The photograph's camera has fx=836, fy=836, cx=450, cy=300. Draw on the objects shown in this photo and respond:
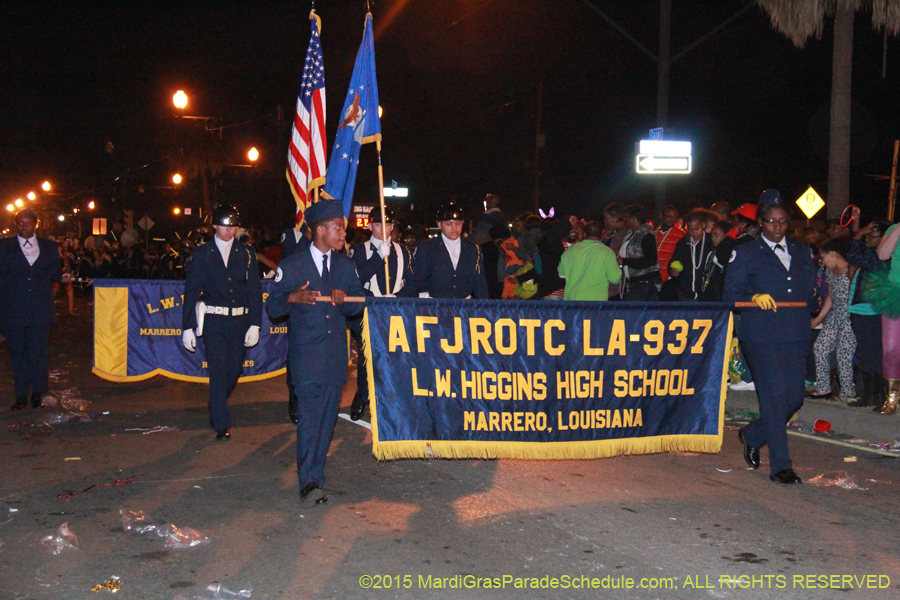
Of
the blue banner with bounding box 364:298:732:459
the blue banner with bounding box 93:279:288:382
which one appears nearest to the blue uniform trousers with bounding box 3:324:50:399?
the blue banner with bounding box 93:279:288:382

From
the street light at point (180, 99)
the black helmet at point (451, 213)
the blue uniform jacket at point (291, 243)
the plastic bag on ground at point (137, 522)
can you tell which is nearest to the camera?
the plastic bag on ground at point (137, 522)

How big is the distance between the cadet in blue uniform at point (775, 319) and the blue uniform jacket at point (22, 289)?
287 inches

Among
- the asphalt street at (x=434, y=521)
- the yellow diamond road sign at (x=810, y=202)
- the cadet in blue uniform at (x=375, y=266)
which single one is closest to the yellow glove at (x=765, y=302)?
the asphalt street at (x=434, y=521)

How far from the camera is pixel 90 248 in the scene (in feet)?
115

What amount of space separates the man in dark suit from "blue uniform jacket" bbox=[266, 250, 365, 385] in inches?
186

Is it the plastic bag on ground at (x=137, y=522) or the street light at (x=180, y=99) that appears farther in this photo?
the street light at (x=180, y=99)

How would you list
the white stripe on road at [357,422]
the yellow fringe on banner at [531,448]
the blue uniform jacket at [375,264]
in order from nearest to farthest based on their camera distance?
the yellow fringe on banner at [531,448] < the white stripe on road at [357,422] < the blue uniform jacket at [375,264]

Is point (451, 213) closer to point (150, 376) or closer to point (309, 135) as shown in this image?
point (309, 135)

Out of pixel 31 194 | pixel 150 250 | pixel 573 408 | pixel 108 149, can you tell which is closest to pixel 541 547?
pixel 573 408

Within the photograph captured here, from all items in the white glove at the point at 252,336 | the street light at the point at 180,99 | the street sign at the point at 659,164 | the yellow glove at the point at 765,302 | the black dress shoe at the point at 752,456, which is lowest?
the black dress shoe at the point at 752,456

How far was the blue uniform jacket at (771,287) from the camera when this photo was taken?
638 centimetres

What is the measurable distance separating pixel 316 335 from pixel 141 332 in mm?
5621

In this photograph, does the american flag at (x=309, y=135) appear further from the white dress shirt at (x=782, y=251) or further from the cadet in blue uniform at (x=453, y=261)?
the white dress shirt at (x=782, y=251)

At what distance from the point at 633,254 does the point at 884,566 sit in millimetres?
6416
